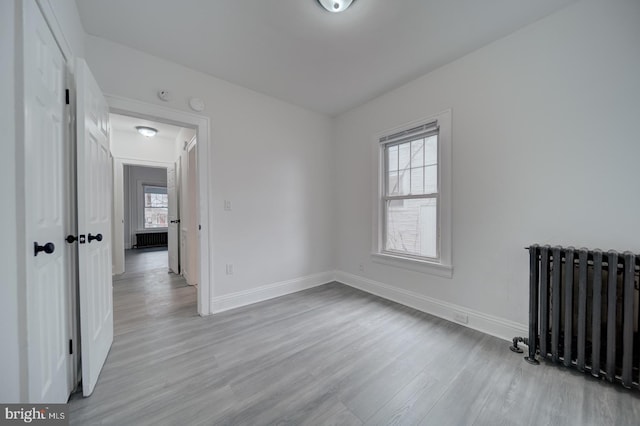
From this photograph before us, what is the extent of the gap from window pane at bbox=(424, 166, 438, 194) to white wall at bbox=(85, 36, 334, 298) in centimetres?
159

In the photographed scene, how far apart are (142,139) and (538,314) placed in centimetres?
636

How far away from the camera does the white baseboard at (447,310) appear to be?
6.88 feet

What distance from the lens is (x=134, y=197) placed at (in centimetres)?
787

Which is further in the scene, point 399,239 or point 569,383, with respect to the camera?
point 399,239

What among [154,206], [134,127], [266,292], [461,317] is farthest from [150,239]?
[461,317]

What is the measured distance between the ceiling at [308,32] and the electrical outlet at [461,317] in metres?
2.61

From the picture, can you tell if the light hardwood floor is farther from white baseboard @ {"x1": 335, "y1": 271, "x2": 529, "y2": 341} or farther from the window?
the window

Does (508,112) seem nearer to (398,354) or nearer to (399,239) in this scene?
(399,239)

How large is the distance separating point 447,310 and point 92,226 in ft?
10.5

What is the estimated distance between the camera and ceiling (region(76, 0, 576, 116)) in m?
1.77

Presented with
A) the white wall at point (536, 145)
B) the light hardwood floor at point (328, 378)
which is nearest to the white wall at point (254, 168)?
the light hardwood floor at point (328, 378)

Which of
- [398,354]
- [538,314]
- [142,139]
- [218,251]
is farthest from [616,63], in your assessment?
[142,139]

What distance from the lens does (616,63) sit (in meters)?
1.64

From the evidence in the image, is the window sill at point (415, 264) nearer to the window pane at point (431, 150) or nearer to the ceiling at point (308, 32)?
the window pane at point (431, 150)
